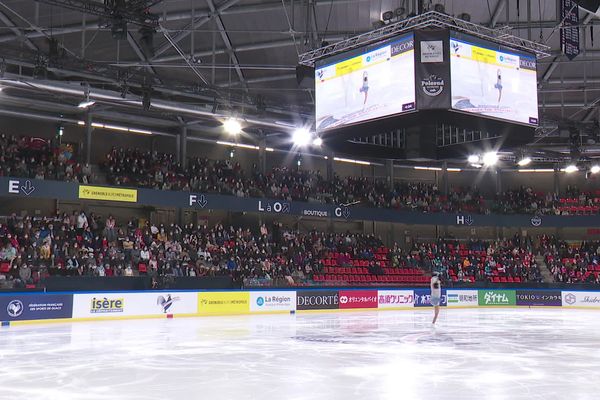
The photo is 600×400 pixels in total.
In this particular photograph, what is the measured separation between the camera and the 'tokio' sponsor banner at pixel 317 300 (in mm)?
27016

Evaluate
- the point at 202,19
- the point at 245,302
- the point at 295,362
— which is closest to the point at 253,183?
the point at 245,302

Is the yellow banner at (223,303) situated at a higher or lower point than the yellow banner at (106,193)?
lower

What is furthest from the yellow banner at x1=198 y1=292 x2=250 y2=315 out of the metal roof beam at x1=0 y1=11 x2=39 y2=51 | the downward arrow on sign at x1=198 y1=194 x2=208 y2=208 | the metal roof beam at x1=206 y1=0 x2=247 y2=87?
the metal roof beam at x1=0 y1=11 x2=39 y2=51

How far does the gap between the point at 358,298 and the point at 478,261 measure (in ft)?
42.1

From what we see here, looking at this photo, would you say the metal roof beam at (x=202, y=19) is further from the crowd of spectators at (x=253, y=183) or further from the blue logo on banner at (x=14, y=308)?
the blue logo on banner at (x=14, y=308)

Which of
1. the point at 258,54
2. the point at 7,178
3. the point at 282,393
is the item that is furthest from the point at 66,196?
the point at 282,393

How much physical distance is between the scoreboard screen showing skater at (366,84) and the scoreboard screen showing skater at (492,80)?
3.59 ft

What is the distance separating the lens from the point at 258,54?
27094mm

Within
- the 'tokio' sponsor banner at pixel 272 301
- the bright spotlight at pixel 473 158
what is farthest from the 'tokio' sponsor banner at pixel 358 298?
the bright spotlight at pixel 473 158

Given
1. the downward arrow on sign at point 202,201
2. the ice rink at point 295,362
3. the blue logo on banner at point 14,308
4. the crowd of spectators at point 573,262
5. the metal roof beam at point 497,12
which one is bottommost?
the ice rink at point 295,362

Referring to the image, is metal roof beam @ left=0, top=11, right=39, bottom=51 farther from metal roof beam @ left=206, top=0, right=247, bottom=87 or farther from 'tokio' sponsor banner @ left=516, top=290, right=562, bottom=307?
'tokio' sponsor banner @ left=516, top=290, right=562, bottom=307

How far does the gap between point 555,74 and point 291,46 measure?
12737 mm

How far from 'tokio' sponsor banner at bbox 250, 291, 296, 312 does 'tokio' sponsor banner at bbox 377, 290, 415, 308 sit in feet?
16.9

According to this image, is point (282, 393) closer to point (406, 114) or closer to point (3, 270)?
point (406, 114)
